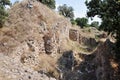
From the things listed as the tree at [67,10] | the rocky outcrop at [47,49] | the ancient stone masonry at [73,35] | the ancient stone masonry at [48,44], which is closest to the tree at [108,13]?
the rocky outcrop at [47,49]

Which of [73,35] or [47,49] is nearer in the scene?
[47,49]

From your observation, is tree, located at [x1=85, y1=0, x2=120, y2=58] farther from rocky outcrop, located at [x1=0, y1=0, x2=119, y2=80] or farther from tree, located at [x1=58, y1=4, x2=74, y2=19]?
tree, located at [x1=58, y1=4, x2=74, y2=19]

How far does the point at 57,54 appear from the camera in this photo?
33031 mm

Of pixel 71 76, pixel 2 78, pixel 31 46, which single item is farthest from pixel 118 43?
pixel 2 78

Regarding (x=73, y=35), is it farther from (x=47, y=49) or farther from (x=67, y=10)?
(x=67, y=10)

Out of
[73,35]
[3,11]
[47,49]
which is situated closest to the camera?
[3,11]

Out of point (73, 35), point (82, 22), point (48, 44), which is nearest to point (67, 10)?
point (82, 22)

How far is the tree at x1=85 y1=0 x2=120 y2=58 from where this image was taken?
1000 inches

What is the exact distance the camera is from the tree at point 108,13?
83.4ft

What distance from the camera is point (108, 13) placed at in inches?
1021

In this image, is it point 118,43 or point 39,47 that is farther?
point 39,47

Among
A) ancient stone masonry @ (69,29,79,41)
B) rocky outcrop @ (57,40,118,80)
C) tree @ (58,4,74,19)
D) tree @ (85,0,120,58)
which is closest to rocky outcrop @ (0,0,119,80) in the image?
rocky outcrop @ (57,40,118,80)

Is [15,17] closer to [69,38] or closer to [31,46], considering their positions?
[31,46]

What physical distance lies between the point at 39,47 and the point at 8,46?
4.51m
